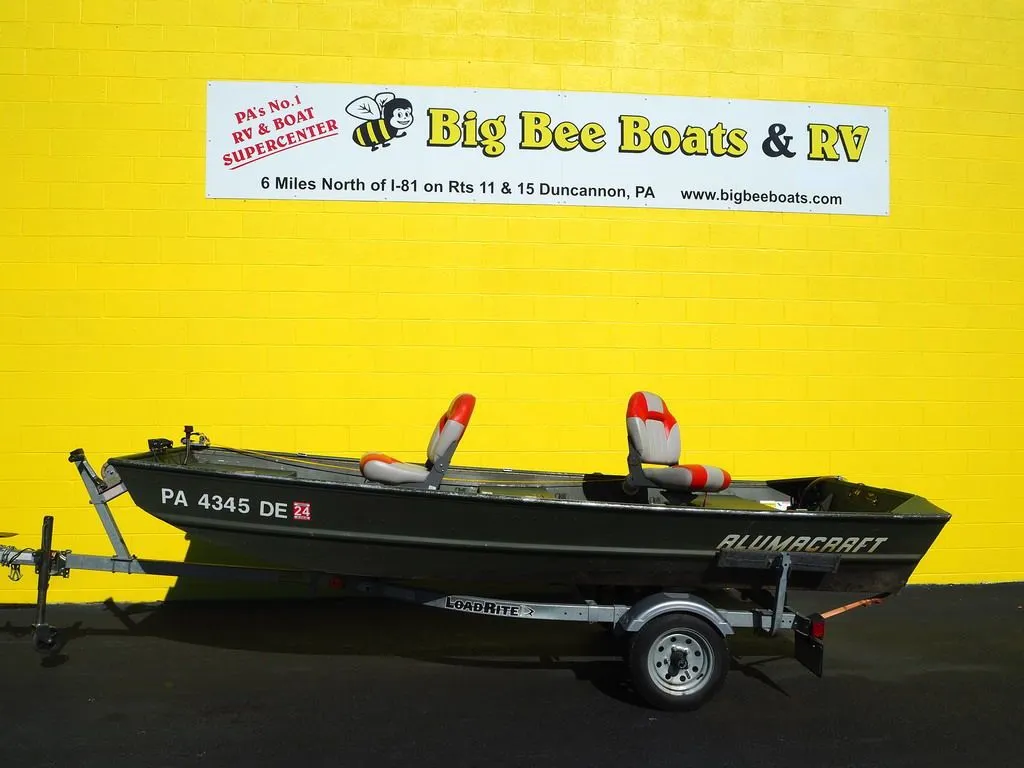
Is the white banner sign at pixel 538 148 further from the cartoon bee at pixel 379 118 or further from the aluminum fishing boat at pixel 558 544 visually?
the aluminum fishing boat at pixel 558 544

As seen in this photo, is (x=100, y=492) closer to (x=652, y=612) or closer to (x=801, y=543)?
(x=652, y=612)

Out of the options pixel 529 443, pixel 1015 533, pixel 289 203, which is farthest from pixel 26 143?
pixel 1015 533

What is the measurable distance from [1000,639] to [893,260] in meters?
2.95

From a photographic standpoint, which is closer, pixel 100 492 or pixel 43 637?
pixel 43 637

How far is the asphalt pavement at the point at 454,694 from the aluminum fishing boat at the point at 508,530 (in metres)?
0.66

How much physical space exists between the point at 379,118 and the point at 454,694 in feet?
13.6

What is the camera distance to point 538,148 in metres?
6.57

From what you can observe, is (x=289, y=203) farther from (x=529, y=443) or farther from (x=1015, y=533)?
(x=1015, y=533)

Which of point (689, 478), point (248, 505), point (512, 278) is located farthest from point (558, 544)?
point (512, 278)

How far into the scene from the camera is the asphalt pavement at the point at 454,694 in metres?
3.93

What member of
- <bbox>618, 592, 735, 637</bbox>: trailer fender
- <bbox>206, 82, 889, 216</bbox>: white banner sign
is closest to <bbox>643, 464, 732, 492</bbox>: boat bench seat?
<bbox>618, 592, 735, 637</bbox>: trailer fender

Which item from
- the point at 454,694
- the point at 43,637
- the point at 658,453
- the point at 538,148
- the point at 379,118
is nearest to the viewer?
the point at 43,637

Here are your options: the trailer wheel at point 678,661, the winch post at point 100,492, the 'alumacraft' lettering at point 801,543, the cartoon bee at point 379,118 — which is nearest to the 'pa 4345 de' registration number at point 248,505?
the winch post at point 100,492

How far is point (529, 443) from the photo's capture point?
654 cm
